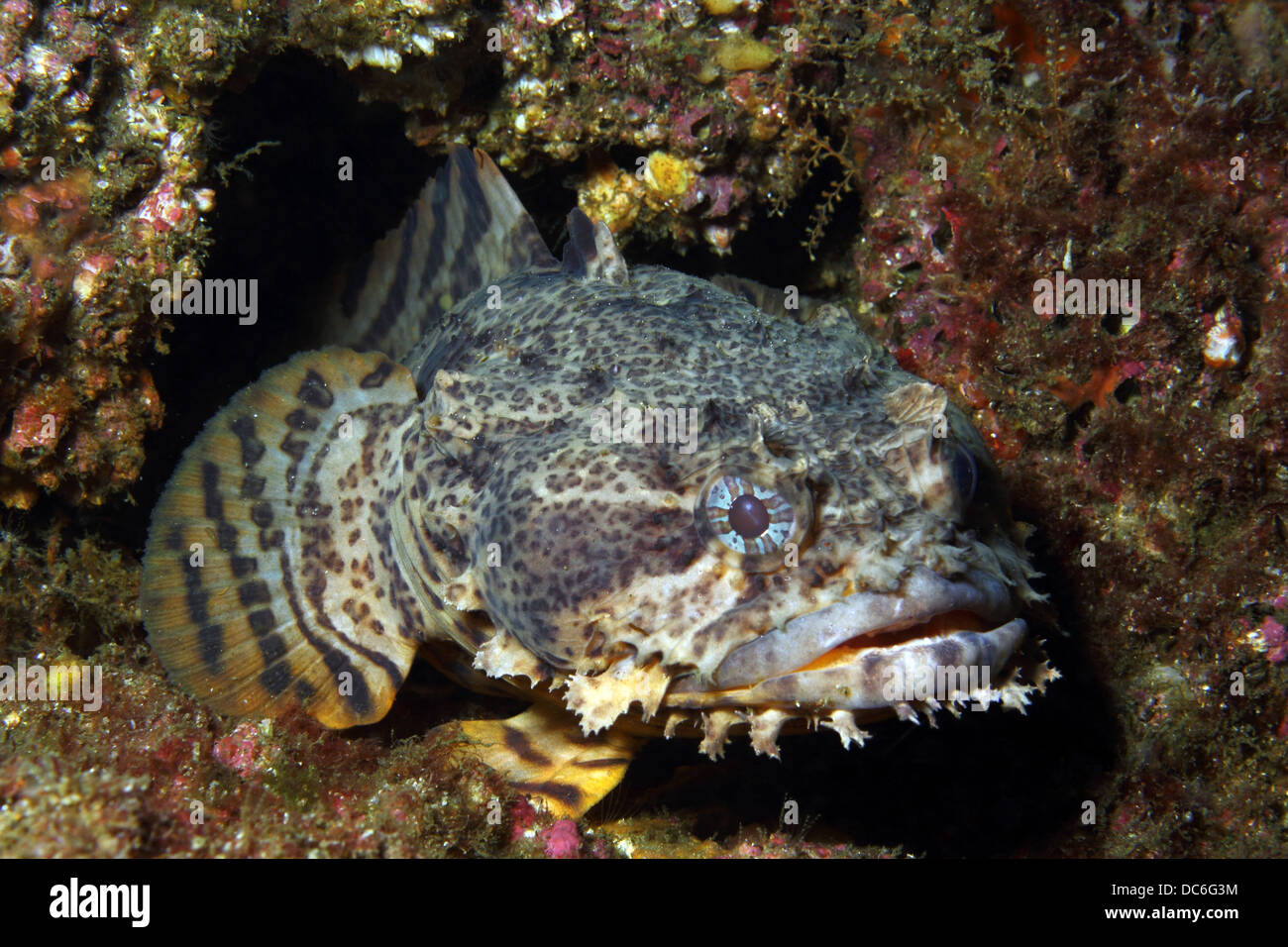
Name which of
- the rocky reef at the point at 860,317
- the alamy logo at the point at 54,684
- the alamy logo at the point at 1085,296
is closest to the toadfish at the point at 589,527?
the alamy logo at the point at 54,684

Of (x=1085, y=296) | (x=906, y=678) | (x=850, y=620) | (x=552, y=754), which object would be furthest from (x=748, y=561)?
Result: (x=1085, y=296)

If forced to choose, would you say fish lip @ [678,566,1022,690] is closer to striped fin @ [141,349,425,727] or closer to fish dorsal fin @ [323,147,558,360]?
striped fin @ [141,349,425,727]

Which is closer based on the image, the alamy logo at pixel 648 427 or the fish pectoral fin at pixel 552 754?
the alamy logo at pixel 648 427

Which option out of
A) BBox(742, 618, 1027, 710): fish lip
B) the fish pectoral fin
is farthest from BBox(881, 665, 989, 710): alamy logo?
the fish pectoral fin

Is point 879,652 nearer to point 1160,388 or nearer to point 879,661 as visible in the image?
point 879,661

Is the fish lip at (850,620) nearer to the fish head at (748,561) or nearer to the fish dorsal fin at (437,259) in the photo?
the fish head at (748,561)
